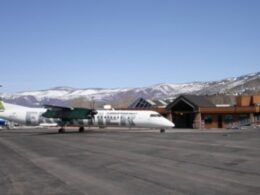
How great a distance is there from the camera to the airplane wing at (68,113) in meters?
60.1

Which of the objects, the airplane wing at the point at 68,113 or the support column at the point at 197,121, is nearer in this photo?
the airplane wing at the point at 68,113

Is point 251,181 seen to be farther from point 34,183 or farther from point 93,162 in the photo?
point 93,162

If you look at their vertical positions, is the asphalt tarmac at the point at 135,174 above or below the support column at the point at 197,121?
below

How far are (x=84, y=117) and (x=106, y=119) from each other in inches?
121

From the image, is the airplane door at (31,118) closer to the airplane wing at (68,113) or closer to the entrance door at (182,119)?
the airplane wing at (68,113)

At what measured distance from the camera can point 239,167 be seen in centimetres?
1745

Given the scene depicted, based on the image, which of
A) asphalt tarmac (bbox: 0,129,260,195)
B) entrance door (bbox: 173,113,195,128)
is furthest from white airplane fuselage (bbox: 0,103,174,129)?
asphalt tarmac (bbox: 0,129,260,195)

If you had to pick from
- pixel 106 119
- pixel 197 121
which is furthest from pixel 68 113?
pixel 197 121

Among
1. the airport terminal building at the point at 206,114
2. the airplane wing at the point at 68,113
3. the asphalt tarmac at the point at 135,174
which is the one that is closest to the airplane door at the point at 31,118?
the airplane wing at the point at 68,113

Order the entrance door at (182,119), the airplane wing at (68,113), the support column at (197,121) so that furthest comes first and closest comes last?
the entrance door at (182,119)
the support column at (197,121)
the airplane wing at (68,113)

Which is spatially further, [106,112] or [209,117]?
[209,117]

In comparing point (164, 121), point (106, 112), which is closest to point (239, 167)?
point (164, 121)

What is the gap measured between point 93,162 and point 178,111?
67832 mm

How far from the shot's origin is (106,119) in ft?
194
